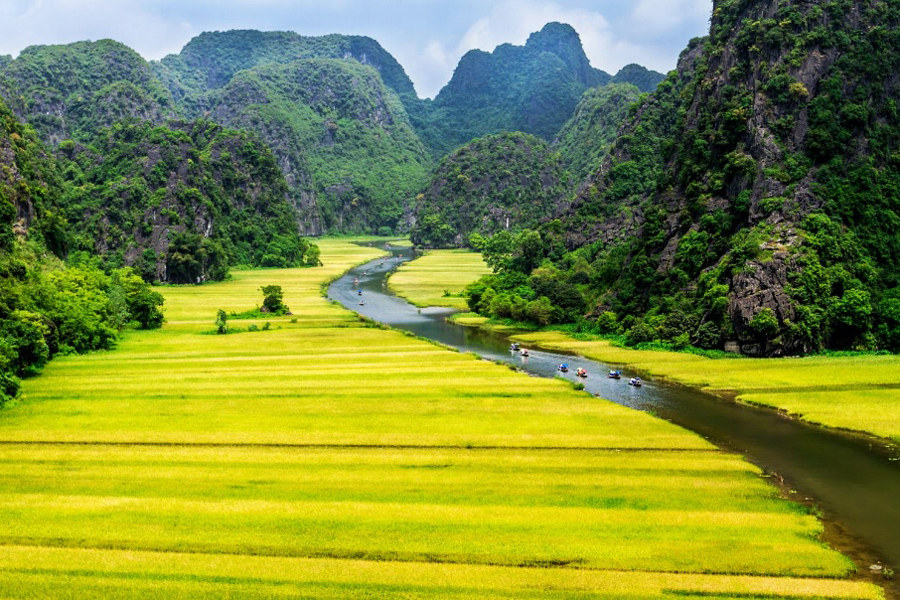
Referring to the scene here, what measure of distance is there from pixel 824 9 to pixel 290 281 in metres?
114

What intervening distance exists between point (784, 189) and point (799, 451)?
53558 millimetres

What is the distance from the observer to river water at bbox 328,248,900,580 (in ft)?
129

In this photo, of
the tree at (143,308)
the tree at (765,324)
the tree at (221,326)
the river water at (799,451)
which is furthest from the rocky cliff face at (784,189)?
the tree at (143,308)

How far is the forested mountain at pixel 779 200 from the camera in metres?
85.9

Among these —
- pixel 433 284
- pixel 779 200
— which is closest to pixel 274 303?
pixel 433 284

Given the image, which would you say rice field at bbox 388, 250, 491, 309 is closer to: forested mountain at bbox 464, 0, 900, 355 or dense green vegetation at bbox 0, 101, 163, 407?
forested mountain at bbox 464, 0, 900, 355

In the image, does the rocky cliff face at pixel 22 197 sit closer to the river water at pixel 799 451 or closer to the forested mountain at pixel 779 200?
the river water at pixel 799 451

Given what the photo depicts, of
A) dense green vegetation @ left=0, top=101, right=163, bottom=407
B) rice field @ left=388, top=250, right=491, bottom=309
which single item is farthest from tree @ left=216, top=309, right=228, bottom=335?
rice field @ left=388, top=250, right=491, bottom=309

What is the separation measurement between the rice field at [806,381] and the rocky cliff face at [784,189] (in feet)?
17.9

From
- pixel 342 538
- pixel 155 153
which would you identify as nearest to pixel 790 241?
pixel 342 538

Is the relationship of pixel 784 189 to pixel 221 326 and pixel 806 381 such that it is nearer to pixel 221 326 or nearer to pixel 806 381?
pixel 806 381

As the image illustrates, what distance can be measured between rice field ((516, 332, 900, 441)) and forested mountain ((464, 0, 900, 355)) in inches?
204

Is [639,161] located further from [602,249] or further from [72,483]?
[72,483]

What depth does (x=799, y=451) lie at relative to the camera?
52344 millimetres
